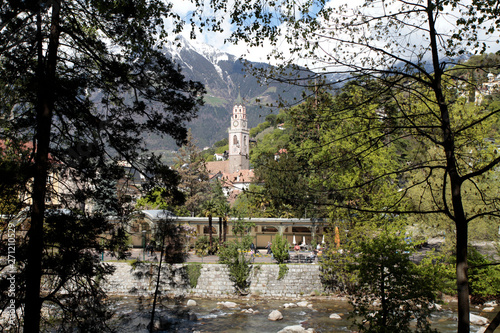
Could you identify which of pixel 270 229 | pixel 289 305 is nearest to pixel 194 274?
pixel 289 305

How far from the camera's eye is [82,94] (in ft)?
28.1

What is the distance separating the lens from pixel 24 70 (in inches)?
305

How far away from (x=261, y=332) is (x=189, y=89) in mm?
13608

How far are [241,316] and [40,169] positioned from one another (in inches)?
644

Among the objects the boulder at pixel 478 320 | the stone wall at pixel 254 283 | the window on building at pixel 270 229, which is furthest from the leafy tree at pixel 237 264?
the boulder at pixel 478 320


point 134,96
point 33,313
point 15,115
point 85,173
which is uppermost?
point 134,96

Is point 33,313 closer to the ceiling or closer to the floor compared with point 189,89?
closer to the floor

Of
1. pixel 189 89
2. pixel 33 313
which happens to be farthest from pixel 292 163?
pixel 33 313

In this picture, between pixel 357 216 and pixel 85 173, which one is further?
pixel 357 216

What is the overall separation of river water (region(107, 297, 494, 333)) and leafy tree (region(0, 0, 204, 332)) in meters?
10.6

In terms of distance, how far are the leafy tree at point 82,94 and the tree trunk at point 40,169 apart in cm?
2

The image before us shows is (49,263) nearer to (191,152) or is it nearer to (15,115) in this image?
(15,115)

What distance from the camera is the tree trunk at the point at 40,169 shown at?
685 centimetres

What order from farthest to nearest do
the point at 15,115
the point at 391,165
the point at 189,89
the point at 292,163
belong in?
the point at 292,163 < the point at 391,165 < the point at 189,89 < the point at 15,115
